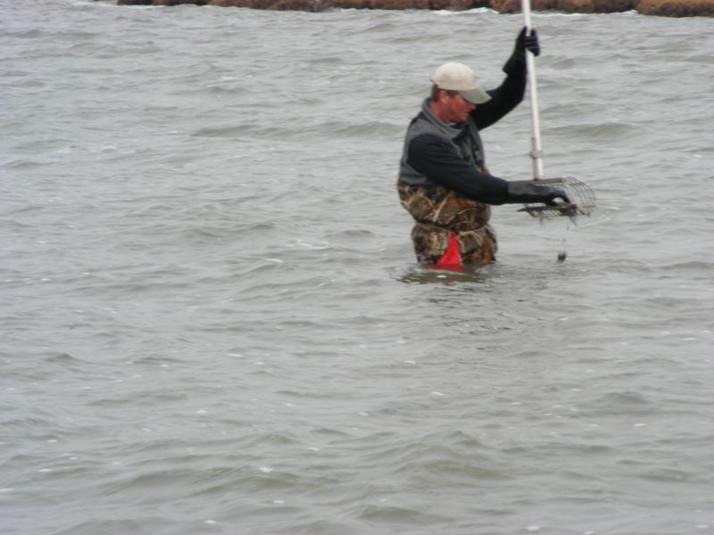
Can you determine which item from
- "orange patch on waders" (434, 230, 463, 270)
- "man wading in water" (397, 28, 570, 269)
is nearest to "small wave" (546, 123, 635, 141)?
"man wading in water" (397, 28, 570, 269)

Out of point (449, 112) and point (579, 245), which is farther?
point (579, 245)

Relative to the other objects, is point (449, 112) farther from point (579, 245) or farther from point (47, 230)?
point (47, 230)

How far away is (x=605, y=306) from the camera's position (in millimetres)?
9711

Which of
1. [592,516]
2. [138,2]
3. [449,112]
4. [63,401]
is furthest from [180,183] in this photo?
[138,2]

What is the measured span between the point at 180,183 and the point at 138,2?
1717 centimetres

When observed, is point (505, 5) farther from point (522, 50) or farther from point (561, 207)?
point (561, 207)

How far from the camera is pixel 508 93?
10133mm

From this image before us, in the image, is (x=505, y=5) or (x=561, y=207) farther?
(x=505, y=5)

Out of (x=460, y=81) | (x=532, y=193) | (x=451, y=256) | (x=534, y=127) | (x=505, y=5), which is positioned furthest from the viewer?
(x=505, y=5)

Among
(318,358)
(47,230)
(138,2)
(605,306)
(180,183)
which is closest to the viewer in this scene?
(318,358)

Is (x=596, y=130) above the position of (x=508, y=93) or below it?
below

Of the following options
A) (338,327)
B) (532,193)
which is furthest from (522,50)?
(338,327)

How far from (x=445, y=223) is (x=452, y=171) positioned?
0.63m

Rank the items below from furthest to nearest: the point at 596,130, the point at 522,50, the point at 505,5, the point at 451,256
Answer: the point at 505,5
the point at 596,130
the point at 451,256
the point at 522,50
